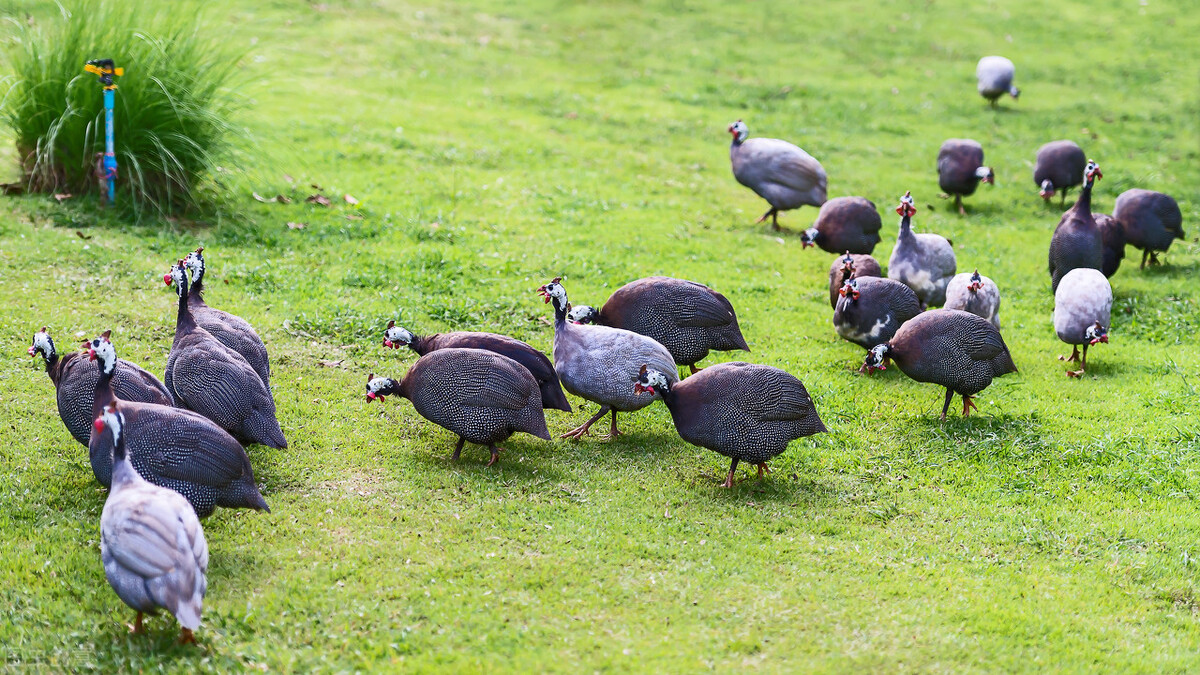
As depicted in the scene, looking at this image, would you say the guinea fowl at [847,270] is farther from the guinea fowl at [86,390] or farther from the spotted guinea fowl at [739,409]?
the guinea fowl at [86,390]

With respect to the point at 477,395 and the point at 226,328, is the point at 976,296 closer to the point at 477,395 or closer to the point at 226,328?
the point at 477,395

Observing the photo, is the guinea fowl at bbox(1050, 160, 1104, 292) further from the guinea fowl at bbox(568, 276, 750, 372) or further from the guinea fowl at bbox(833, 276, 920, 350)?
the guinea fowl at bbox(568, 276, 750, 372)

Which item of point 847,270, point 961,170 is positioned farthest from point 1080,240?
point 961,170

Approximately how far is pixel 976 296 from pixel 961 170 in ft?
15.2

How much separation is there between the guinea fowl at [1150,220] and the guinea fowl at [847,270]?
3400 millimetres

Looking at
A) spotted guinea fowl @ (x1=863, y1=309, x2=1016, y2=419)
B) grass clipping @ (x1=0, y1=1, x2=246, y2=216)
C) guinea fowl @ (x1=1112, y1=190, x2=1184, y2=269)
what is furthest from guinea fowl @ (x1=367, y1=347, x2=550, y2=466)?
guinea fowl @ (x1=1112, y1=190, x2=1184, y2=269)

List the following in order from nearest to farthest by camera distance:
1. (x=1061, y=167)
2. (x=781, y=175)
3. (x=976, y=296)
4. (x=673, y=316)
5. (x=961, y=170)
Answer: (x=673, y=316) < (x=976, y=296) < (x=781, y=175) < (x=961, y=170) < (x=1061, y=167)

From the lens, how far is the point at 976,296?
8.41 m

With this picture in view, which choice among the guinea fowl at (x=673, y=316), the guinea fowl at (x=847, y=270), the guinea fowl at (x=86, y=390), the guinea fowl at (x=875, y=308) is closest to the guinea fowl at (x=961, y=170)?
the guinea fowl at (x=847, y=270)

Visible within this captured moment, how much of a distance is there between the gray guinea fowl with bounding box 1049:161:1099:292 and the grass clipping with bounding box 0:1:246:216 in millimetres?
7775

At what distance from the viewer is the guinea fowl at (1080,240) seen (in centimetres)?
965

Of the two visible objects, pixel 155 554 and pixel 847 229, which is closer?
pixel 155 554

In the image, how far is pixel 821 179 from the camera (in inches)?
458

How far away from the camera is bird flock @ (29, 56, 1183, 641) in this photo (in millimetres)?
4648
